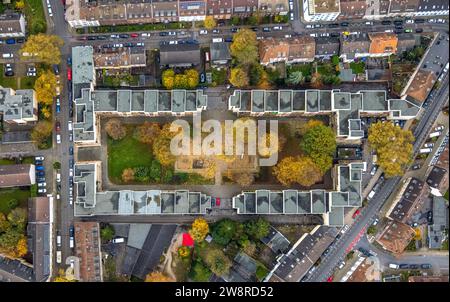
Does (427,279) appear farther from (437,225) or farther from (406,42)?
(406,42)

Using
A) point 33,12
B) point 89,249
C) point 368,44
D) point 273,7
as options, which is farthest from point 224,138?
point 33,12

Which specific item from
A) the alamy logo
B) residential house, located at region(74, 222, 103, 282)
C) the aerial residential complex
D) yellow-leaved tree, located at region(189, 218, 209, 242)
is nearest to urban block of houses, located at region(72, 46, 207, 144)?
the aerial residential complex

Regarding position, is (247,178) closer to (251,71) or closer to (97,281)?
(251,71)

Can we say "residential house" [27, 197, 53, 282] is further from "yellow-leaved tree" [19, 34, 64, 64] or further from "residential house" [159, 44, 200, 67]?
"residential house" [159, 44, 200, 67]

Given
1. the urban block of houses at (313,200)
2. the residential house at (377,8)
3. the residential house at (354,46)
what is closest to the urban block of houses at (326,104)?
the urban block of houses at (313,200)

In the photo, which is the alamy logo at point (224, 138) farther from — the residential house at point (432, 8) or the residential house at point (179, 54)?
the residential house at point (432, 8)

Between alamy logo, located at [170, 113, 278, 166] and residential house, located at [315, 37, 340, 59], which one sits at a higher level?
residential house, located at [315, 37, 340, 59]

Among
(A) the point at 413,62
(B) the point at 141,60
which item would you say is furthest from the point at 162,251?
(A) the point at 413,62
